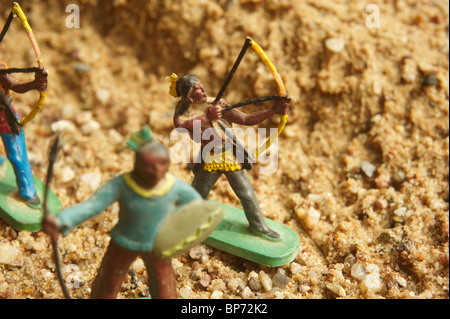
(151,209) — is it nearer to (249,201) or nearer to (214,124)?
(214,124)

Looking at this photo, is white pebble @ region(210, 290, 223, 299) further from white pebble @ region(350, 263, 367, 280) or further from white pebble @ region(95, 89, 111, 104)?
white pebble @ region(95, 89, 111, 104)

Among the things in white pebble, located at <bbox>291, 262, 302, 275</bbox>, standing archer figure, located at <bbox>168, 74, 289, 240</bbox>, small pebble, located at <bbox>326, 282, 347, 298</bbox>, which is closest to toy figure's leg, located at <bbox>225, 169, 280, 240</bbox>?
standing archer figure, located at <bbox>168, 74, 289, 240</bbox>

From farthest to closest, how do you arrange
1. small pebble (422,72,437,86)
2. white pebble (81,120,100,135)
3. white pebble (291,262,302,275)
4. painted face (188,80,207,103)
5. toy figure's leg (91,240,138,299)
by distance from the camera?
white pebble (81,120,100,135) → small pebble (422,72,437,86) → white pebble (291,262,302,275) → painted face (188,80,207,103) → toy figure's leg (91,240,138,299)

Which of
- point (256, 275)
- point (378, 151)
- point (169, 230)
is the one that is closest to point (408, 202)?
point (378, 151)

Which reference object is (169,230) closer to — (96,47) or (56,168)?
(56,168)

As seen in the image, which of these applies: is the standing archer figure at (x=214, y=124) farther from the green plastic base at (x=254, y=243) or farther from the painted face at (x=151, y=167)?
the painted face at (x=151, y=167)

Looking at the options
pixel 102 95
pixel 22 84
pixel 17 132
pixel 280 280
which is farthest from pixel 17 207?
pixel 280 280
